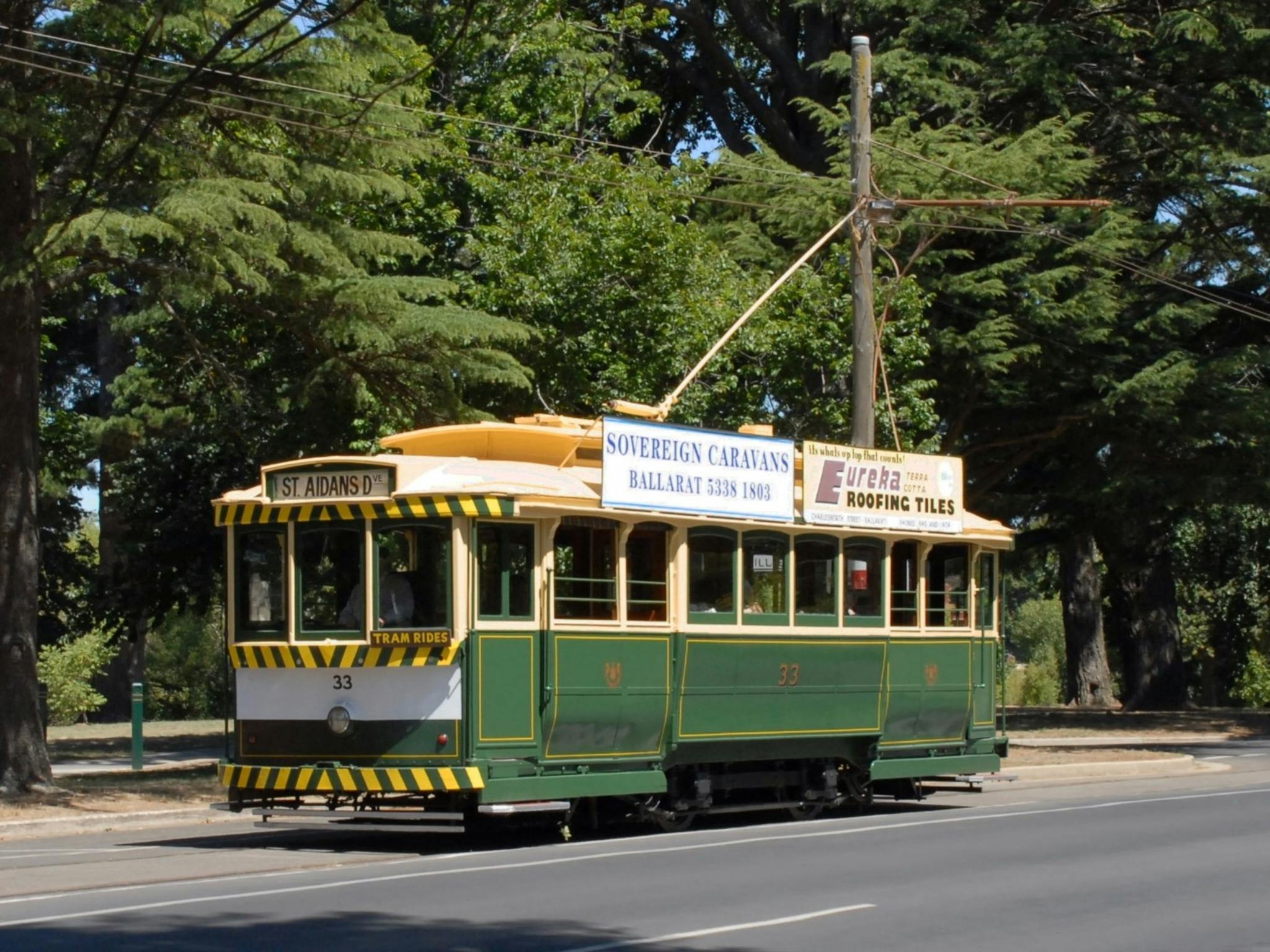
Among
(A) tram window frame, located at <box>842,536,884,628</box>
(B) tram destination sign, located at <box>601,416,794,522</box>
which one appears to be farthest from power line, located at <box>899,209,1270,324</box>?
(B) tram destination sign, located at <box>601,416,794,522</box>

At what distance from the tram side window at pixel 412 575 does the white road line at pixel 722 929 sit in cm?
478

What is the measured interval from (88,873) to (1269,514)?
34083 millimetres

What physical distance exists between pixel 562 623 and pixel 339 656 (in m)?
1.88

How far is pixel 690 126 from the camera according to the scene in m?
41.4

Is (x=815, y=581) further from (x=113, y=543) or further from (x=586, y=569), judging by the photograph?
(x=113, y=543)

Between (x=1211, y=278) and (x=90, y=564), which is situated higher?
(x=1211, y=278)

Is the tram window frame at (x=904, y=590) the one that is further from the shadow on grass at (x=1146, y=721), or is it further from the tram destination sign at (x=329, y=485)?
the shadow on grass at (x=1146, y=721)

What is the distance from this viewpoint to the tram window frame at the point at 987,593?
20078 millimetres

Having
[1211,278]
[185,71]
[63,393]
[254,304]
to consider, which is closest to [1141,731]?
[1211,278]

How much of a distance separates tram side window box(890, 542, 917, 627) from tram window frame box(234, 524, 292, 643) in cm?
653

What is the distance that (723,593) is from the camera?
17.0 m

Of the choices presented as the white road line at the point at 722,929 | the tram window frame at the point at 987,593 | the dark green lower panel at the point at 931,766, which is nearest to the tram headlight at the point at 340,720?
the white road line at the point at 722,929

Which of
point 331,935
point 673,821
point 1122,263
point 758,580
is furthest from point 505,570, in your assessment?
point 1122,263

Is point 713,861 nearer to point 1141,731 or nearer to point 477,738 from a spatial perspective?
point 477,738
